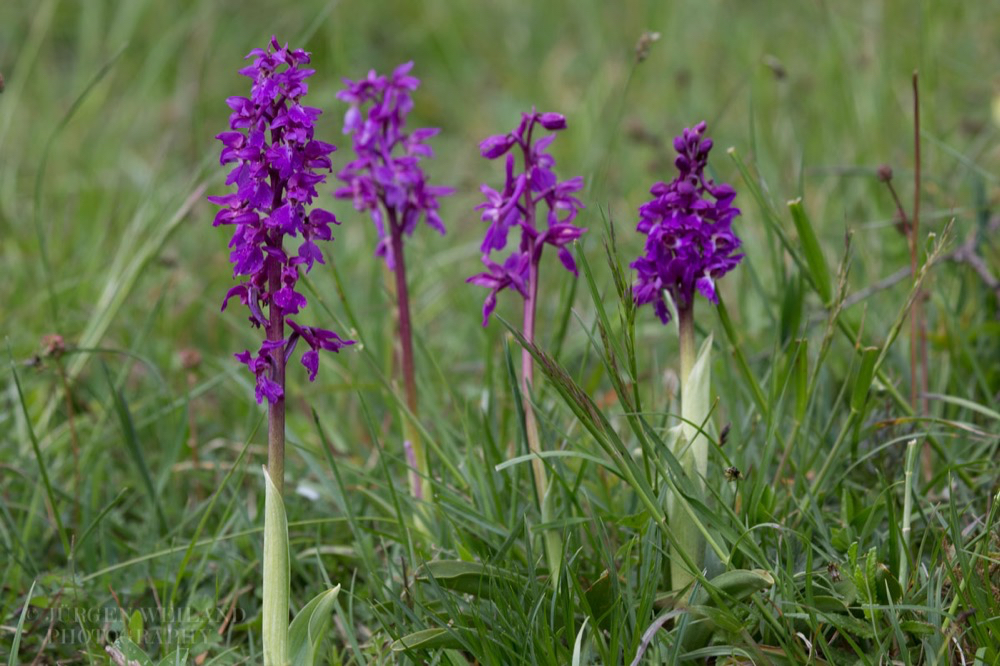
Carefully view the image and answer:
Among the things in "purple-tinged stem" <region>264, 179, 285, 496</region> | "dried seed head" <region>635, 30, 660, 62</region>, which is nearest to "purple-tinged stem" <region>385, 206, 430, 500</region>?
"purple-tinged stem" <region>264, 179, 285, 496</region>

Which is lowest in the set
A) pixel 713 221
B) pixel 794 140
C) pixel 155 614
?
pixel 155 614

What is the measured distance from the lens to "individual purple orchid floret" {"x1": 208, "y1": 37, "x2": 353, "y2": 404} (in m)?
2.04

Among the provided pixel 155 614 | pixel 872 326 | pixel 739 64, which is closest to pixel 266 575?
pixel 155 614

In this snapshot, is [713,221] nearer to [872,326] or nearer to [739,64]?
[872,326]

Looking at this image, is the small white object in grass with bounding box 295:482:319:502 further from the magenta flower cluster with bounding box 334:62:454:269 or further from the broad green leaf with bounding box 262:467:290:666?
the broad green leaf with bounding box 262:467:290:666

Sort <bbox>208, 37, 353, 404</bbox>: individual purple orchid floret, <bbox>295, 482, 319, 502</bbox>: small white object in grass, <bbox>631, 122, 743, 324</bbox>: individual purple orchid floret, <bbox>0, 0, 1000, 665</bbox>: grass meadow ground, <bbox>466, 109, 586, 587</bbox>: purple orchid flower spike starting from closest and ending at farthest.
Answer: <bbox>208, 37, 353, 404</bbox>: individual purple orchid floret < <bbox>0, 0, 1000, 665</bbox>: grass meadow ground < <bbox>631, 122, 743, 324</bbox>: individual purple orchid floret < <bbox>466, 109, 586, 587</bbox>: purple orchid flower spike < <bbox>295, 482, 319, 502</bbox>: small white object in grass

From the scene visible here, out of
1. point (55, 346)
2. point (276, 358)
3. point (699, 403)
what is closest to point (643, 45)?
point (699, 403)

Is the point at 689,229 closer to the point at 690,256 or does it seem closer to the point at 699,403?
the point at 690,256

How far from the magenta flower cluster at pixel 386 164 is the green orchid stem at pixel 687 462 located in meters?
0.80

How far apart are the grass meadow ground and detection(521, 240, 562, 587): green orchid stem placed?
1.7 inches

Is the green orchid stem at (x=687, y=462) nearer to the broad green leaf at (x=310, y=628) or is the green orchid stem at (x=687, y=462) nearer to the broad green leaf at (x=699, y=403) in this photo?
the broad green leaf at (x=699, y=403)

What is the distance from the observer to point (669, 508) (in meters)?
2.28

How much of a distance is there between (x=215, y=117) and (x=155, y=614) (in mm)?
4850

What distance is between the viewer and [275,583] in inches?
81.2
